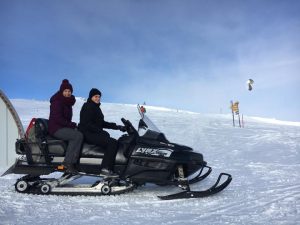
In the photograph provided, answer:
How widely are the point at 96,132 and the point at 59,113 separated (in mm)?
687

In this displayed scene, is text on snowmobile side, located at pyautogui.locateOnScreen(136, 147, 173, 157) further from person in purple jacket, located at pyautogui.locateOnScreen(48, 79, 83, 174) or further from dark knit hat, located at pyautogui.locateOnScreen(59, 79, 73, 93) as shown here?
dark knit hat, located at pyautogui.locateOnScreen(59, 79, 73, 93)

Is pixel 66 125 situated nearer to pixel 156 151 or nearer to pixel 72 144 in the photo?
pixel 72 144

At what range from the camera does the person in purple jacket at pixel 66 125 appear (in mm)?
6203

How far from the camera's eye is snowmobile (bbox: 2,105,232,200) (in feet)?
20.1

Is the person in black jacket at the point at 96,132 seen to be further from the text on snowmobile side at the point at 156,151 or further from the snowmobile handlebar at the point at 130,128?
the text on snowmobile side at the point at 156,151

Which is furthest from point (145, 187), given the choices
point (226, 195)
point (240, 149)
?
point (240, 149)

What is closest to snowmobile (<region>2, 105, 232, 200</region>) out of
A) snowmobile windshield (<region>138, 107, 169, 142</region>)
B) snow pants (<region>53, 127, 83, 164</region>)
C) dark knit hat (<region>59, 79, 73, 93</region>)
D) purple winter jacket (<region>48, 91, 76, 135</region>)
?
snowmobile windshield (<region>138, 107, 169, 142</region>)

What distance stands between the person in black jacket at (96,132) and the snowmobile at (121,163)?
0.33 ft

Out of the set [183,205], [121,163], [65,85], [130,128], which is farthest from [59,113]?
[183,205]

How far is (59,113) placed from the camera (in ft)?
20.7

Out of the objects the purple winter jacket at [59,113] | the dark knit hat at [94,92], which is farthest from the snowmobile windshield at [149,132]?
the purple winter jacket at [59,113]

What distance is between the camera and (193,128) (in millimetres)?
18516

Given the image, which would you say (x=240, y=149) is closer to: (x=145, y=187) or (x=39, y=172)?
(x=145, y=187)

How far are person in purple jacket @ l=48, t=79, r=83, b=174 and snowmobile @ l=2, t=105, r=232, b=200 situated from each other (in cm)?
12
